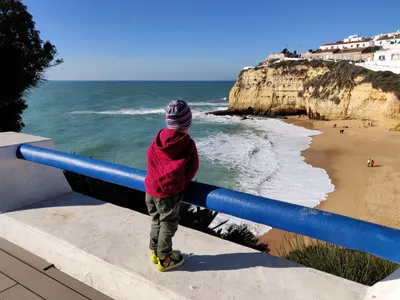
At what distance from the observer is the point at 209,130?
3519 cm

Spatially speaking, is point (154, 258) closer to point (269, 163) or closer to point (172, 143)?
point (172, 143)

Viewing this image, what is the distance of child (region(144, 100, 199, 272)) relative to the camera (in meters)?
1.75

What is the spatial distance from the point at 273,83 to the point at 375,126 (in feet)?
57.4

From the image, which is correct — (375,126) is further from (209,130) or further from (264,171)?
(264,171)

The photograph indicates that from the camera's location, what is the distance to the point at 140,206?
4.25m

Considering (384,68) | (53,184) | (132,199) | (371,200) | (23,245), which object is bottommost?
(371,200)

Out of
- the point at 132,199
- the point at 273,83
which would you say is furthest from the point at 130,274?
the point at 273,83

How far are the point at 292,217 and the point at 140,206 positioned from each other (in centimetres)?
305

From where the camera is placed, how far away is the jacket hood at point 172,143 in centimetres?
175

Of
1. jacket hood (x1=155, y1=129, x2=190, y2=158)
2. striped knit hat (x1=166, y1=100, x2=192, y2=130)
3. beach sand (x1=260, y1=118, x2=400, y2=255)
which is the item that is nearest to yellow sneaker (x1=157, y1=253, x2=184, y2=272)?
jacket hood (x1=155, y1=129, x2=190, y2=158)

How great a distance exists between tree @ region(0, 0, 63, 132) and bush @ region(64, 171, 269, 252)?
5.19 m

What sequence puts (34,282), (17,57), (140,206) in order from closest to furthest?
(34,282)
(140,206)
(17,57)

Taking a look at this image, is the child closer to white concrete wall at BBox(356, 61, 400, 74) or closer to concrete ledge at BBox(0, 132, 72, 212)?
concrete ledge at BBox(0, 132, 72, 212)

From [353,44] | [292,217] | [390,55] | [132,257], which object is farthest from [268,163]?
[353,44]
